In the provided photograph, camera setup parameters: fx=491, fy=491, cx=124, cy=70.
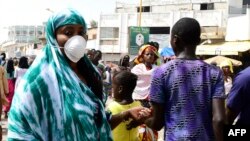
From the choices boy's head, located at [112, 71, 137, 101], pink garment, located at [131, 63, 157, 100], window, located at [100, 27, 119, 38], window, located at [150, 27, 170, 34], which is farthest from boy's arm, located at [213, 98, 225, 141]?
window, located at [100, 27, 119, 38]

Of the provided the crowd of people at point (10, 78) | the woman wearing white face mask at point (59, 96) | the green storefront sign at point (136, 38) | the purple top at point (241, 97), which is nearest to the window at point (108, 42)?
the green storefront sign at point (136, 38)

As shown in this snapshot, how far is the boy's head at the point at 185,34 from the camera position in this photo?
10.3 feet

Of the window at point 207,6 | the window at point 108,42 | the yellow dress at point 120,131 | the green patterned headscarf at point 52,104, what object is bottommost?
the window at point 108,42

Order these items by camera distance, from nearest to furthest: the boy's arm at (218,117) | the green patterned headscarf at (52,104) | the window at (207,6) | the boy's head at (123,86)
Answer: the green patterned headscarf at (52,104) → the boy's arm at (218,117) → the boy's head at (123,86) → the window at (207,6)

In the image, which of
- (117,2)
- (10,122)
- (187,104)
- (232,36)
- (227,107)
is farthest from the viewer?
(117,2)

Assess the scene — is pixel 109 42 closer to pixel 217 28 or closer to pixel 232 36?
pixel 217 28

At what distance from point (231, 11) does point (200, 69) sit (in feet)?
135

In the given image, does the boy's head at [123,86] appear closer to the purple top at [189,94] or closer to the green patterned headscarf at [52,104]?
the purple top at [189,94]

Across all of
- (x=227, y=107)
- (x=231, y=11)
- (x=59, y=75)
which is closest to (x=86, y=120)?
(x=59, y=75)

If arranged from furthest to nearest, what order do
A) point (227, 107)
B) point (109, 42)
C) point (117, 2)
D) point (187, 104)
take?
point (117, 2)
point (109, 42)
point (227, 107)
point (187, 104)

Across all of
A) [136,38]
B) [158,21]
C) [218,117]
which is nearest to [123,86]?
[218,117]

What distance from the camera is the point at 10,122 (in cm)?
243

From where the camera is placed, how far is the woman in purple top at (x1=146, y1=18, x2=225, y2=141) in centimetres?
303

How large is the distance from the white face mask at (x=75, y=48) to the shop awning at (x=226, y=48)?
74.2 ft
